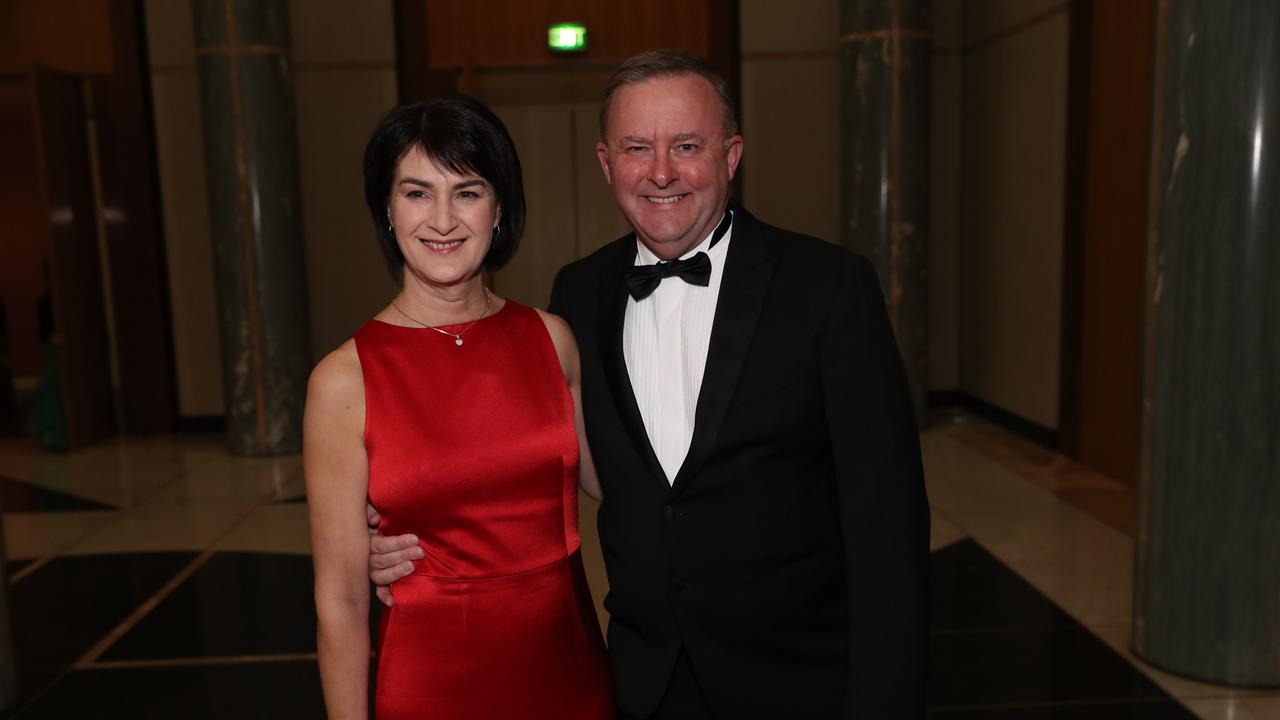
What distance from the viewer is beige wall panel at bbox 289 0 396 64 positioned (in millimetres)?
7906

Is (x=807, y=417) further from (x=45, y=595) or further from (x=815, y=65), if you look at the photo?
(x=815, y=65)

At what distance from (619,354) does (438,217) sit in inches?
14.7

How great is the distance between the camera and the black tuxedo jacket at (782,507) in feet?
5.27

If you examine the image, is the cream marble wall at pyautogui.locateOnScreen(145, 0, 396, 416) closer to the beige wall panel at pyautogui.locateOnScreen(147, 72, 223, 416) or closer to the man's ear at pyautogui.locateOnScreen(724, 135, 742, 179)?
the beige wall panel at pyautogui.locateOnScreen(147, 72, 223, 416)

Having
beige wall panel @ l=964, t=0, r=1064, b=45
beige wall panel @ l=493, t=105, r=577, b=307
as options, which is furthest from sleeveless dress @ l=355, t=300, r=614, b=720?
beige wall panel @ l=493, t=105, r=577, b=307

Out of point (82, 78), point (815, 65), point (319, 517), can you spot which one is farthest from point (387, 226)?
point (82, 78)

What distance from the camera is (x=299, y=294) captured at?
291 inches

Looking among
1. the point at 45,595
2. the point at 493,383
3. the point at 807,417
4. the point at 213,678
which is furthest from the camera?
the point at 45,595

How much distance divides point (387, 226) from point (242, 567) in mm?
3434

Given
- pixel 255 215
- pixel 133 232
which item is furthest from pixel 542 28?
pixel 133 232

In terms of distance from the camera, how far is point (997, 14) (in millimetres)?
7500

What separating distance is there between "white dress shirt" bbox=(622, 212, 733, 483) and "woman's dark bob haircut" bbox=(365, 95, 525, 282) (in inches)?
12.4

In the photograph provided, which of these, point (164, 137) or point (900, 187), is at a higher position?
point (164, 137)

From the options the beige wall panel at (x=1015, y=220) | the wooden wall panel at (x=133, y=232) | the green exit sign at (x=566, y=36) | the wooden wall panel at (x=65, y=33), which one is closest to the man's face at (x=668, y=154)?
the beige wall panel at (x=1015, y=220)
